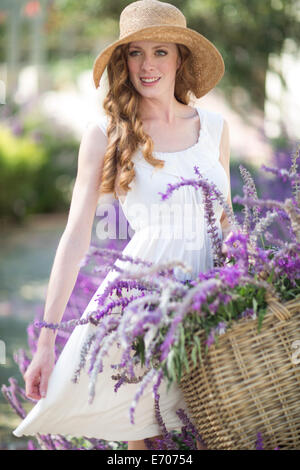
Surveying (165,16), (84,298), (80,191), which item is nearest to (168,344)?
(80,191)

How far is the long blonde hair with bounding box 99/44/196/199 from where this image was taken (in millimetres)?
2125

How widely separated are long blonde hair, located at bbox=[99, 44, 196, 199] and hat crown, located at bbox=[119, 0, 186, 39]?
13cm

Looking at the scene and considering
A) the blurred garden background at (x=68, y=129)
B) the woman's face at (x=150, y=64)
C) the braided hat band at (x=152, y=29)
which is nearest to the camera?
the braided hat band at (x=152, y=29)

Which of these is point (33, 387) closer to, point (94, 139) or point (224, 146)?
point (94, 139)

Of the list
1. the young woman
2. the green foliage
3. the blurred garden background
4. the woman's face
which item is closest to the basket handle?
the young woman

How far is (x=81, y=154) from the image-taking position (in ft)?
7.14

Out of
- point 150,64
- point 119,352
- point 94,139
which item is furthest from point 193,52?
point 119,352

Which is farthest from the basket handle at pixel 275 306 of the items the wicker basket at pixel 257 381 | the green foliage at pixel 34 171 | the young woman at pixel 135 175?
the green foliage at pixel 34 171

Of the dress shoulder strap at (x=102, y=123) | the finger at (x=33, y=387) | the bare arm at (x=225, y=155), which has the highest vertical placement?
the dress shoulder strap at (x=102, y=123)

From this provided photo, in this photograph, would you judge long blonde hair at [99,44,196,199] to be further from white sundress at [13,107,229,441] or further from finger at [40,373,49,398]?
finger at [40,373,49,398]

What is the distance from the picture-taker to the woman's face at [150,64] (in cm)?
220

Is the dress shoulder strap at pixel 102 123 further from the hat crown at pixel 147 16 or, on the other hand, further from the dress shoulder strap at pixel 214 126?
the dress shoulder strap at pixel 214 126

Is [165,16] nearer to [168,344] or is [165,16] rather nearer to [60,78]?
[168,344]

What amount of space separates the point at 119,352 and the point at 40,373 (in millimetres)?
249
